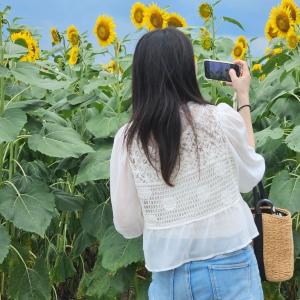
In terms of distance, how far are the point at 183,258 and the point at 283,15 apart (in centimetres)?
171

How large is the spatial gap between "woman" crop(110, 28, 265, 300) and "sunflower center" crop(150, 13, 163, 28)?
1463 millimetres

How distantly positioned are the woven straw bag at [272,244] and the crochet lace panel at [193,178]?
0.73 feet

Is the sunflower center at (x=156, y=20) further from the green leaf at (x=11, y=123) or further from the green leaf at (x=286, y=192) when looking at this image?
the green leaf at (x=286, y=192)

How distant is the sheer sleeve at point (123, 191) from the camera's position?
1.81 m

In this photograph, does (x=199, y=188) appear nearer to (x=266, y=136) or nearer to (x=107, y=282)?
(x=266, y=136)

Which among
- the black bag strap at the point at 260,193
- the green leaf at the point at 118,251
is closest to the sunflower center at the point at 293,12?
the green leaf at the point at 118,251

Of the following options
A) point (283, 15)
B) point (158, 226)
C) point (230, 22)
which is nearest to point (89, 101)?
point (230, 22)

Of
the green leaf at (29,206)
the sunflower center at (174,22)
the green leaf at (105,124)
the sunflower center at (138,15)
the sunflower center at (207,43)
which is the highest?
the sunflower center at (138,15)

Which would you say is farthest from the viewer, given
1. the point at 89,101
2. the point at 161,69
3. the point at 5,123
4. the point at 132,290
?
the point at 132,290

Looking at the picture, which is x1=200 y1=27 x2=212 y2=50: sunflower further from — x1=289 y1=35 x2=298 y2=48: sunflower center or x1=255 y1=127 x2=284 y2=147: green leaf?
x1=255 y1=127 x2=284 y2=147: green leaf

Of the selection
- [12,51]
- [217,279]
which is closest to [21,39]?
[12,51]

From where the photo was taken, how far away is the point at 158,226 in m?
1.79

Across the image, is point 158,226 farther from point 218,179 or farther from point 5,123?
point 5,123

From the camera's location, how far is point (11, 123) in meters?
2.62
